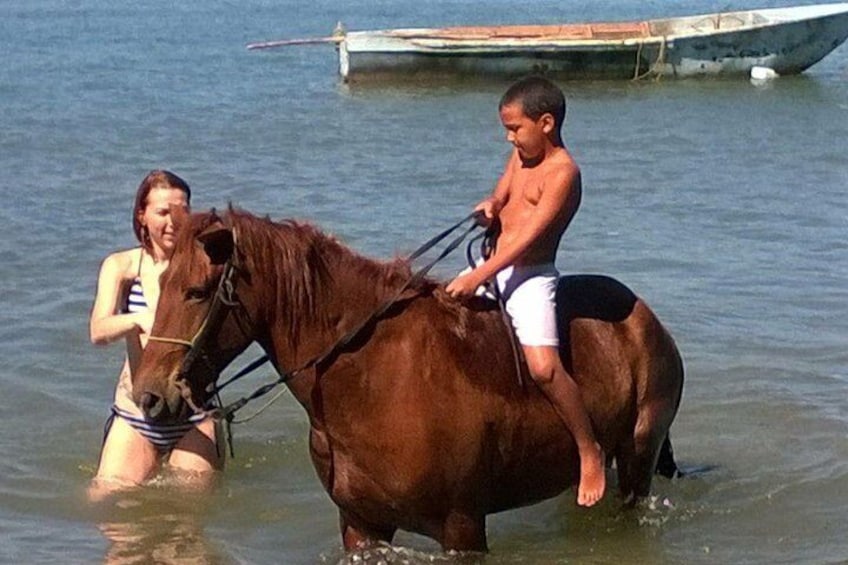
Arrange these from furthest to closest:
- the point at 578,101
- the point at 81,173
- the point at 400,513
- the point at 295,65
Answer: the point at 295,65 < the point at 578,101 < the point at 81,173 < the point at 400,513

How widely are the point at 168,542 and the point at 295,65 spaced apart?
23.1 metres

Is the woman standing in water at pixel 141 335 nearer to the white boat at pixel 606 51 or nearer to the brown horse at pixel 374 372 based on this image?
the brown horse at pixel 374 372

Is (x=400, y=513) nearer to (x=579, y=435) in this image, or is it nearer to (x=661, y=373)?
(x=579, y=435)

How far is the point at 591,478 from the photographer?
5.38 metres

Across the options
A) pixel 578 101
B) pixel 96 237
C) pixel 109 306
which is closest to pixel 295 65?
pixel 578 101

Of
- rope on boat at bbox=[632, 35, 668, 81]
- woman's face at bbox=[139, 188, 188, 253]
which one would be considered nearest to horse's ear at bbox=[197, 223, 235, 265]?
woman's face at bbox=[139, 188, 188, 253]

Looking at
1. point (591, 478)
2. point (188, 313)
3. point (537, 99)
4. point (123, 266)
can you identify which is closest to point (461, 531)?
point (591, 478)

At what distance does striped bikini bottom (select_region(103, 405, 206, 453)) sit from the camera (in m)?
6.45

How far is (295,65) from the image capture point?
2889 cm

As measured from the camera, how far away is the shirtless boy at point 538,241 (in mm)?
5180

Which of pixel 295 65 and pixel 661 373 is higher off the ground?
pixel 661 373

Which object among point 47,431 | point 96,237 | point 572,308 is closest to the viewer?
point 572,308

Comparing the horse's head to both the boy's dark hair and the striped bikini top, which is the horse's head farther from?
the striped bikini top

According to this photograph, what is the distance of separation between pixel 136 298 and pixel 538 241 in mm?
1943
